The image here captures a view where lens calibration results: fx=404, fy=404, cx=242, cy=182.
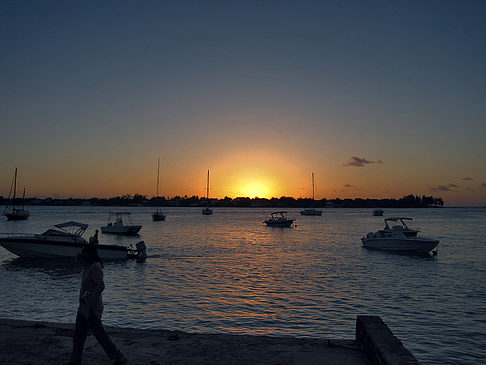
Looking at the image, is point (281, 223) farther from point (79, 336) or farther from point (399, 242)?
point (79, 336)

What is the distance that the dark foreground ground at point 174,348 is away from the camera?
7957 mm

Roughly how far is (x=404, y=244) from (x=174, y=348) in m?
37.1

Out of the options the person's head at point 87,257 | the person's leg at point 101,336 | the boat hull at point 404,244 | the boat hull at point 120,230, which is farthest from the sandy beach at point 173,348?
the boat hull at point 120,230

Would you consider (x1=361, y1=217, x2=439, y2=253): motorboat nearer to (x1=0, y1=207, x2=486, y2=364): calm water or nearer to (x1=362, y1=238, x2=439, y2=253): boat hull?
(x1=362, y1=238, x2=439, y2=253): boat hull

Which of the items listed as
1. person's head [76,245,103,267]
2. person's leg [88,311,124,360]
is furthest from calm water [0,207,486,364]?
person's head [76,245,103,267]

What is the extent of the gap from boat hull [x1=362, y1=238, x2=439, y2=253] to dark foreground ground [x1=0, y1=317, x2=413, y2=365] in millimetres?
34604

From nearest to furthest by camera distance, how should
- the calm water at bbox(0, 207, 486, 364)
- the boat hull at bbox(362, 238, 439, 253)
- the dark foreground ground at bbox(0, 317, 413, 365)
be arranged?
the dark foreground ground at bbox(0, 317, 413, 365) < the calm water at bbox(0, 207, 486, 364) < the boat hull at bbox(362, 238, 439, 253)

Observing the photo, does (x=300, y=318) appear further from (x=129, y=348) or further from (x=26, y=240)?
(x=26, y=240)

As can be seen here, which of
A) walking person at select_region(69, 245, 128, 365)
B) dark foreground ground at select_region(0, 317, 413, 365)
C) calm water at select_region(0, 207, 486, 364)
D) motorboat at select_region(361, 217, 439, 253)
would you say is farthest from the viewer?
motorboat at select_region(361, 217, 439, 253)

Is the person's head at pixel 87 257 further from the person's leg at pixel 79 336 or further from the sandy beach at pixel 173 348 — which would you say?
the sandy beach at pixel 173 348

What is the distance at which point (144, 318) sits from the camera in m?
16.3

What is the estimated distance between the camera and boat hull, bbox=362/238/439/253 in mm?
39906

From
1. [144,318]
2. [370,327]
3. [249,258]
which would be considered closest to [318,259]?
[249,258]

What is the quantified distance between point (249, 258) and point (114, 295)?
19226mm
